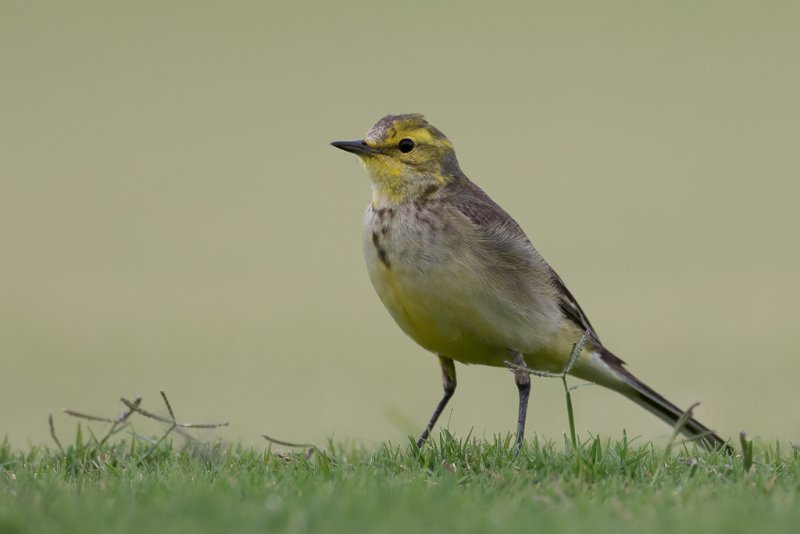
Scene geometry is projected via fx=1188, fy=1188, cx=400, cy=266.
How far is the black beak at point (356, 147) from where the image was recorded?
757cm

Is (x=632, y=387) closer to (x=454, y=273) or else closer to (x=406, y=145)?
(x=454, y=273)

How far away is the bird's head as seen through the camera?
7531 mm

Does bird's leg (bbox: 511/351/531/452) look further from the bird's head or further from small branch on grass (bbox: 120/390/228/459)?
small branch on grass (bbox: 120/390/228/459)

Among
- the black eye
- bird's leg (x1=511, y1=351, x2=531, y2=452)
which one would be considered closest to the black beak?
the black eye

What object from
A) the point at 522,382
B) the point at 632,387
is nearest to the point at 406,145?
the point at 522,382

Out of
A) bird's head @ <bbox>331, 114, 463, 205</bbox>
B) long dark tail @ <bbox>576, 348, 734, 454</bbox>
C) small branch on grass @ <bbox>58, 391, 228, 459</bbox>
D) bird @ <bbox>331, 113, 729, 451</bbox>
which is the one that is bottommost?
small branch on grass @ <bbox>58, 391, 228, 459</bbox>

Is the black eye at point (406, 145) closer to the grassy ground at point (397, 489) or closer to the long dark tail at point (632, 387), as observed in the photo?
the long dark tail at point (632, 387)

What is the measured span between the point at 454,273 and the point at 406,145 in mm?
1172

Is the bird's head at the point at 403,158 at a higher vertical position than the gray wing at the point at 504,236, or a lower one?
higher

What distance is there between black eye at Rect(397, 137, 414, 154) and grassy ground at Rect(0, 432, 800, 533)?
2.11m

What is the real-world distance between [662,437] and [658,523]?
2159 mm

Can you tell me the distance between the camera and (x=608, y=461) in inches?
219

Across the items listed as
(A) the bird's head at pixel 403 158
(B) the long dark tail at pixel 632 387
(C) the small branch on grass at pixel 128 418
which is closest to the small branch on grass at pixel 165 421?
(C) the small branch on grass at pixel 128 418

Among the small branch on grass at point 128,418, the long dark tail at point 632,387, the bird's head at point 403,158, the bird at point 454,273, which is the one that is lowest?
the small branch on grass at point 128,418
